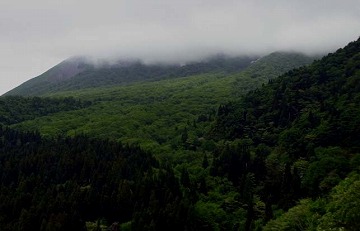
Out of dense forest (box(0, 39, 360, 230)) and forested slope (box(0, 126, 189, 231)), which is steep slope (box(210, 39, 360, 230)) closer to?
dense forest (box(0, 39, 360, 230))

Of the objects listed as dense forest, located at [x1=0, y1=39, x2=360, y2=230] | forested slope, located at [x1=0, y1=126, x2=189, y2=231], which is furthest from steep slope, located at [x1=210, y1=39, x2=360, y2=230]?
forested slope, located at [x1=0, y1=126, x2=189, y2=231]

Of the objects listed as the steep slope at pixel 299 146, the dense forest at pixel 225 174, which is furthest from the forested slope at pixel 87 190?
the steep slope at pixel 299 146

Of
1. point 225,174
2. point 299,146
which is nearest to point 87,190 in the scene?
point 225,174

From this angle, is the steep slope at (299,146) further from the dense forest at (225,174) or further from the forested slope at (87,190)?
the forested slope at (87,190)

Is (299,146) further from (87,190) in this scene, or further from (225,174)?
(87,190)

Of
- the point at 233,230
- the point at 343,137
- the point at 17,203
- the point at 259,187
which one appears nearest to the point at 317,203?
the point at 233,230

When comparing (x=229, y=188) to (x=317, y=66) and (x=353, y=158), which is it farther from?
(x=317, y=66)

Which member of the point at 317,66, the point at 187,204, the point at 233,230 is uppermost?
the point at 317,66

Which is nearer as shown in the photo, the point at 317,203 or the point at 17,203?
Answer: the point at 317,203
